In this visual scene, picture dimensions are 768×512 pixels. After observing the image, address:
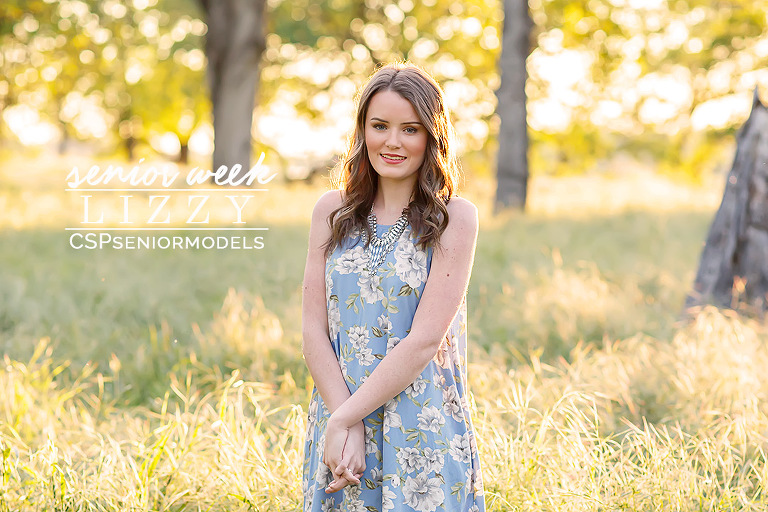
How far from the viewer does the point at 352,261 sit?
2248 mm

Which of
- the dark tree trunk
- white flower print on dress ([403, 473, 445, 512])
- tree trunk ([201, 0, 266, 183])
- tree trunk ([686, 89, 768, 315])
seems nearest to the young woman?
white flower print on dress ([403, 473, 445, 512])

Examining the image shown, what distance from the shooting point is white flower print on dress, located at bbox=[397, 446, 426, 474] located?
2.16 meters

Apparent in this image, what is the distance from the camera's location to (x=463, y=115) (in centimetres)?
1744

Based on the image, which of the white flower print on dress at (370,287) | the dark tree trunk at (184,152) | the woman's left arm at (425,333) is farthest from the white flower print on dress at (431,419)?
the dark tree trunk at (184,152)

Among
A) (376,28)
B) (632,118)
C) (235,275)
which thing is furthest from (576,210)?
(632,118)

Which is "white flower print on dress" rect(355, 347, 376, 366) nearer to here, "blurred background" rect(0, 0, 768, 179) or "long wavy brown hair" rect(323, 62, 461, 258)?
"long wavy brown hair" rect(323, 62, 461, 258)

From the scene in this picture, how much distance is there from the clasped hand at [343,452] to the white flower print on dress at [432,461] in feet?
0.58

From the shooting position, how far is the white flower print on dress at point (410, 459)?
216cm

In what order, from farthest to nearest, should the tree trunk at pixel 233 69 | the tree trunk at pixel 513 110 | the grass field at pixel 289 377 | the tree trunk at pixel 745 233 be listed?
the tree trunk at pixel 233 69
the tree trunk at pixel 513 110
the tree trunk at pixel 745 233
the grass field at pixel 289 377

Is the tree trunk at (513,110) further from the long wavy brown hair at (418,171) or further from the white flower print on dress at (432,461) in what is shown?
the white flower print on dress at (432,461)

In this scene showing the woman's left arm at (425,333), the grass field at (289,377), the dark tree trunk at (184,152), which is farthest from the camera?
the dark tree trunk at (184,152)

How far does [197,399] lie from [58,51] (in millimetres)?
11954

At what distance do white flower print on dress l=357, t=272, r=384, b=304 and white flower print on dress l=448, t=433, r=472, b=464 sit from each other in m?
0.46

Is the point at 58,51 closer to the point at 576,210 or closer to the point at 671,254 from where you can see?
the point at 576,210
